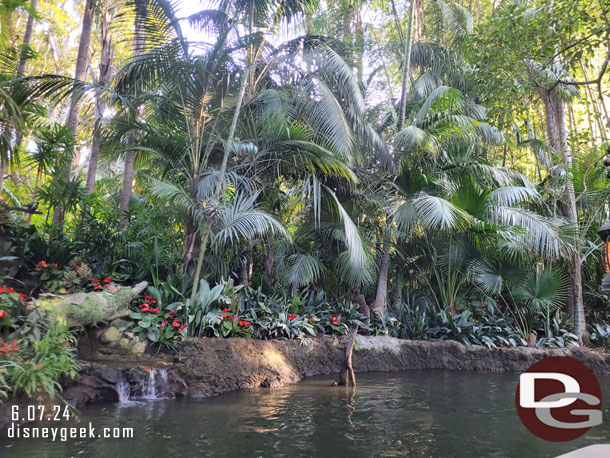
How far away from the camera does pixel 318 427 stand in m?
5.28

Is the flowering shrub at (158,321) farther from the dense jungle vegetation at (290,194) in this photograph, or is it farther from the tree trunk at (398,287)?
the tree trunk at (398,287)

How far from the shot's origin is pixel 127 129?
855 centimetres

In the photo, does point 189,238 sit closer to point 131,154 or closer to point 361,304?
point 131,154

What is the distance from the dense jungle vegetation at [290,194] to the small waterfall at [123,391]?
79 centimetres

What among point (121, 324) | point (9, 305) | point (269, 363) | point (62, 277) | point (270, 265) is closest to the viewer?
point (9, 305)

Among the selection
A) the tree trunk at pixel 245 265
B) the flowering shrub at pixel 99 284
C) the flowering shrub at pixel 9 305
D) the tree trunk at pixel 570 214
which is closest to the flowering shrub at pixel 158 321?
the flowering shrub at pixel 99 284

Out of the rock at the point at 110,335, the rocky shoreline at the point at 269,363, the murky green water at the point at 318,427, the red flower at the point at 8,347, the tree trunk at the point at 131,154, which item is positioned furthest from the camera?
the tree trunk at the point at 131,154

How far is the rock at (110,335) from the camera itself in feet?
22.7

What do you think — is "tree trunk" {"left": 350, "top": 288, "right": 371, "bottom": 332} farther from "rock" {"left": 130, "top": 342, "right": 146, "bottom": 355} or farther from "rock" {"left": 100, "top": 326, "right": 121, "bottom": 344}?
"rock" {"left": 100, "top": 326, "right": 121, "bottom": 344}

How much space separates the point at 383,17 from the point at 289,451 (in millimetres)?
17447

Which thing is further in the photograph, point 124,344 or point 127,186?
point 127,186

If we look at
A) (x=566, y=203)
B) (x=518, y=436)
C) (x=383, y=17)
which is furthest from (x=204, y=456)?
(x=383, y=17)

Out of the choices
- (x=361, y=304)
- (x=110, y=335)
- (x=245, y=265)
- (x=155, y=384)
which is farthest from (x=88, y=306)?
(x=361, y=304)

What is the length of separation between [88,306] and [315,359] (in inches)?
160
